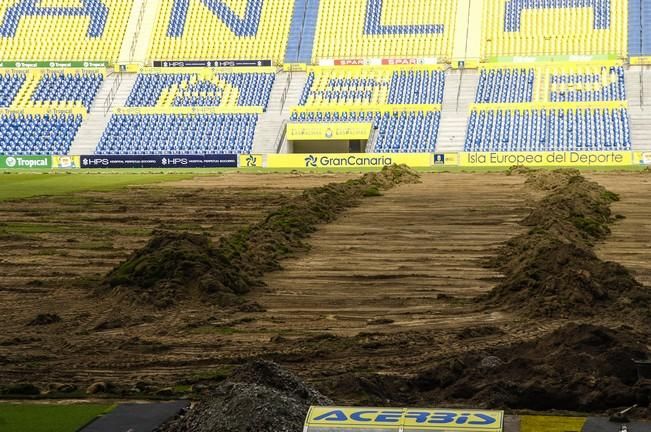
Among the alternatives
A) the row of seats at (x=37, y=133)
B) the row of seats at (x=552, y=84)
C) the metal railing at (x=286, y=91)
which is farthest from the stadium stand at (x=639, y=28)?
the row of seats at (x=37, y=133)

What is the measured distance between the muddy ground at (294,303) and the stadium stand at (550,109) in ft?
115

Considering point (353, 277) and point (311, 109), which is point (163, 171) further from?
point (353, 277)

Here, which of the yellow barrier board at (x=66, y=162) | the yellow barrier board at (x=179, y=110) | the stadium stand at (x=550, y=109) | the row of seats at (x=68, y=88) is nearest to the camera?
the stadium stand at (x=550, y=109)

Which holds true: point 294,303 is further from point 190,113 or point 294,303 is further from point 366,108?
point 190,113

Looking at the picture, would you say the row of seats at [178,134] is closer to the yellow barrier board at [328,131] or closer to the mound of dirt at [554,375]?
the yellow barrier board at [328,131]

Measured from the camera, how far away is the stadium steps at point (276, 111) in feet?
258

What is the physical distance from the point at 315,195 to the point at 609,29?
168ft

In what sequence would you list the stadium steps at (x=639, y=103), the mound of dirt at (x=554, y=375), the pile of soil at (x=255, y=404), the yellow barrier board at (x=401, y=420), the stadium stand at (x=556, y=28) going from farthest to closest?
1. the stadium stand at (x=556, y=28)
2. the stadium steps at (x=639, y=103)
3. the mound of dirt at (x=554, y=375)
4. the pile of soil at (x=255, y=404)
5. the yellow barrier board at (x=401, y=420)

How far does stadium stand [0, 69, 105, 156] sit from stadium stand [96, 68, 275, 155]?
303 cm

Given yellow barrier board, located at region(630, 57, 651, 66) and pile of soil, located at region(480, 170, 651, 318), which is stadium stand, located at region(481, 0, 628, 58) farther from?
pile of soil, located at region(480, 170, 651, 318)

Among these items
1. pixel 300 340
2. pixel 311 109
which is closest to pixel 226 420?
pixel 300 340

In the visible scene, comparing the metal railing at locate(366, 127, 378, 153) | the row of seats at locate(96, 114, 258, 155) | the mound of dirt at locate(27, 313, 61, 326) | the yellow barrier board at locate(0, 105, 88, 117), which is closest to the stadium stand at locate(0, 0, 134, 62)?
the yellow barrier board at locate(0, 105, 88, 117)

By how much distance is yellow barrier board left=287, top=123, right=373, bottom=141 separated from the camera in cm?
7825

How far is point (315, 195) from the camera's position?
4056cm
